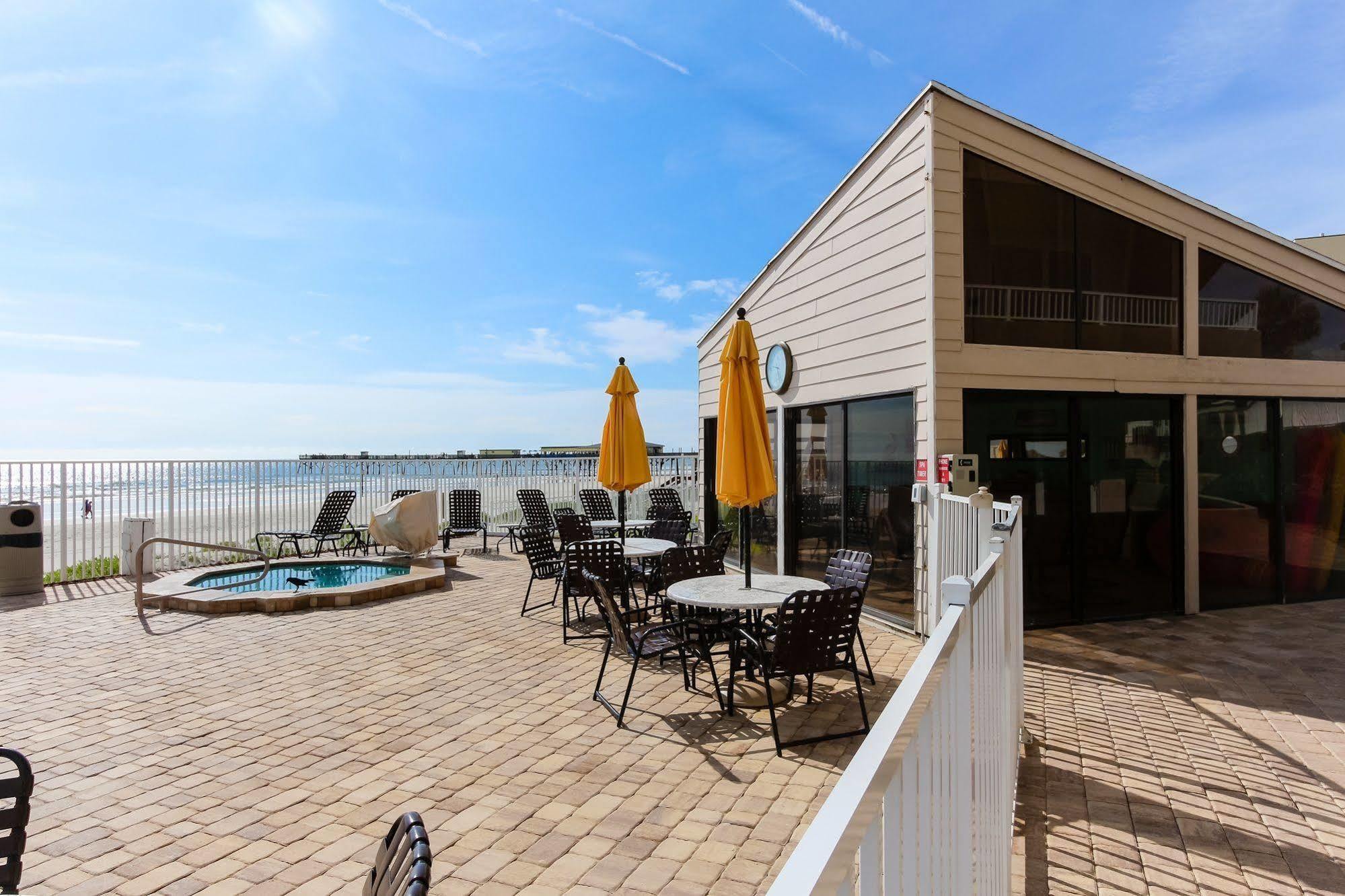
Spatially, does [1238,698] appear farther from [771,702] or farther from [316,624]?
[316,624]

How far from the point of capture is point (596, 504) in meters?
12.4

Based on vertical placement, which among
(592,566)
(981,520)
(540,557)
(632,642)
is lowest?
(632,642)

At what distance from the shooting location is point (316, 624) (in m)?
6.72

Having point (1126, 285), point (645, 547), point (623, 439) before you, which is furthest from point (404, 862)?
point (1126, 285)

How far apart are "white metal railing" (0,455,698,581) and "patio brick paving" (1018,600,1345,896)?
356 inches

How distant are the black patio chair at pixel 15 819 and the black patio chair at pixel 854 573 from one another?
160 inches

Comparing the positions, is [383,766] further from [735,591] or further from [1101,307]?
[1101,307]

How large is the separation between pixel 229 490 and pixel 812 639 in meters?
10.2

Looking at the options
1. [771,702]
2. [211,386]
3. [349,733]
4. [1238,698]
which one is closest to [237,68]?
[349,733]

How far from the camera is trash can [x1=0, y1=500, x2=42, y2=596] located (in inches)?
322

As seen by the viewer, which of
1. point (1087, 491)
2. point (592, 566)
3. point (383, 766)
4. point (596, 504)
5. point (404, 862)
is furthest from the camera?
point (596, 504)

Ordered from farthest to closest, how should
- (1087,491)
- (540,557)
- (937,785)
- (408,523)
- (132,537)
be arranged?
(408,523)
(132,537)
(540,557)
(1087,491)
(937,785)

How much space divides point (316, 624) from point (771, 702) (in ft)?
16.6

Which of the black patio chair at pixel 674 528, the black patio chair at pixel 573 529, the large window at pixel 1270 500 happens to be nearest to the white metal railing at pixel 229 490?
the black patio chair at pixel 674 528
